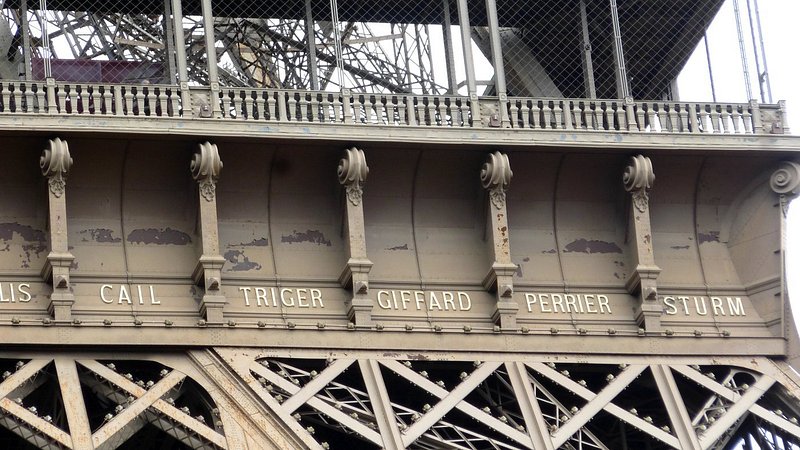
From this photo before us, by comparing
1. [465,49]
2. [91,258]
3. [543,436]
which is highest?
[465,49]

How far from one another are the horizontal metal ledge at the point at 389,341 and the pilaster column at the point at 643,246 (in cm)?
42

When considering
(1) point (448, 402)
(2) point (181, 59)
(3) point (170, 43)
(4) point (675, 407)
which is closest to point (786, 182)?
(4) point (675, 407)

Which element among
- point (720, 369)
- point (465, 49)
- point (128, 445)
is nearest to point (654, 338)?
point (720, 369)

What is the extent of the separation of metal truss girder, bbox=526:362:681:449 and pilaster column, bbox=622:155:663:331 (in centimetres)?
150

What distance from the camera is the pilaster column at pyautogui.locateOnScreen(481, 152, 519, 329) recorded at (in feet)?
124

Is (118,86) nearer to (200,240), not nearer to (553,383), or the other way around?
(200,240)

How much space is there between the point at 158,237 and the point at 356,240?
2.80 meters

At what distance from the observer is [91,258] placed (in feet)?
122

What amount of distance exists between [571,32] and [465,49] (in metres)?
2.93

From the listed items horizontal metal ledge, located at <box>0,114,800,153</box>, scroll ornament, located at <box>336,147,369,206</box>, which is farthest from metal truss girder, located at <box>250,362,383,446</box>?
horizontal metal ledge, located at <box>0,114,800,153</box>

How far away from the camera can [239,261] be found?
37.6 metres

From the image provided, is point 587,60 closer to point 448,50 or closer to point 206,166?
Answer: point 448,50

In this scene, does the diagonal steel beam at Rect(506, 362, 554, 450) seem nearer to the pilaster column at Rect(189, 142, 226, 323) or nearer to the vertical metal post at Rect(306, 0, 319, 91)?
the pilaster column at Rect(189, 142, 226, 323)

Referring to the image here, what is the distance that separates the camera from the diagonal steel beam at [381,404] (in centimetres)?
3600
